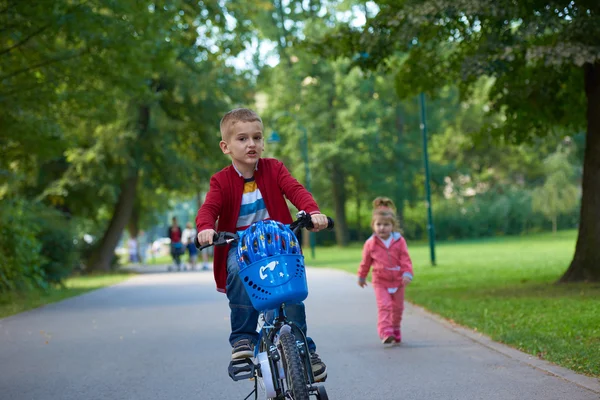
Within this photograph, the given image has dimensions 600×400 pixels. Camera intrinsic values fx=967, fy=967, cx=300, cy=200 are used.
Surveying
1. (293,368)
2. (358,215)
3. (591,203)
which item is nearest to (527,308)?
(591,203)

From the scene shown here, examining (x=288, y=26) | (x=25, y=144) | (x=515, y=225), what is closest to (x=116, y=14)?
(x=25, y=144)

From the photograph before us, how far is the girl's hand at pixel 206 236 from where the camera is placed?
507 centimetres

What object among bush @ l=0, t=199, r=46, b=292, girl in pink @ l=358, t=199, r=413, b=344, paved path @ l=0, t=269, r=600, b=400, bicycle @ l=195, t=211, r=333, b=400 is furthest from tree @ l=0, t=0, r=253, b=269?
bicycle @ l=195, t=211, r=333, b=400

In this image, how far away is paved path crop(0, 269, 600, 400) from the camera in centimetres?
728

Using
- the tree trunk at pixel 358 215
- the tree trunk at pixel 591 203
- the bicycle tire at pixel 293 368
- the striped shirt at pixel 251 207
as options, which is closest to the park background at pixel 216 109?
the tree trunk at pixel 591 203

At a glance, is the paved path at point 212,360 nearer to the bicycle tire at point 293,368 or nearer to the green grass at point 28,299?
the green grass at point 28,299

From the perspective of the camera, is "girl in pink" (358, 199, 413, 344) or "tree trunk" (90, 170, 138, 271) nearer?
"girl in pink" (358, 199, 413, 344)

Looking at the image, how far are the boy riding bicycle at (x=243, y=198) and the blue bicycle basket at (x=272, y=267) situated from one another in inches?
14.7

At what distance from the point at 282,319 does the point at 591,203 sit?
11778 mm

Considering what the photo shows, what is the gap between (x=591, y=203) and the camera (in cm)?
1591

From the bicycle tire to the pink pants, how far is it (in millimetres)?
4993

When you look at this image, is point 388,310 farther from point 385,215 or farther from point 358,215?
point 358,215

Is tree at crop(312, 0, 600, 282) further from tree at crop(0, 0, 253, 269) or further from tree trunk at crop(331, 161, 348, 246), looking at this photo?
tree trunk at crop(331, 161, 348, 246)

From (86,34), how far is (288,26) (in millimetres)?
41122
